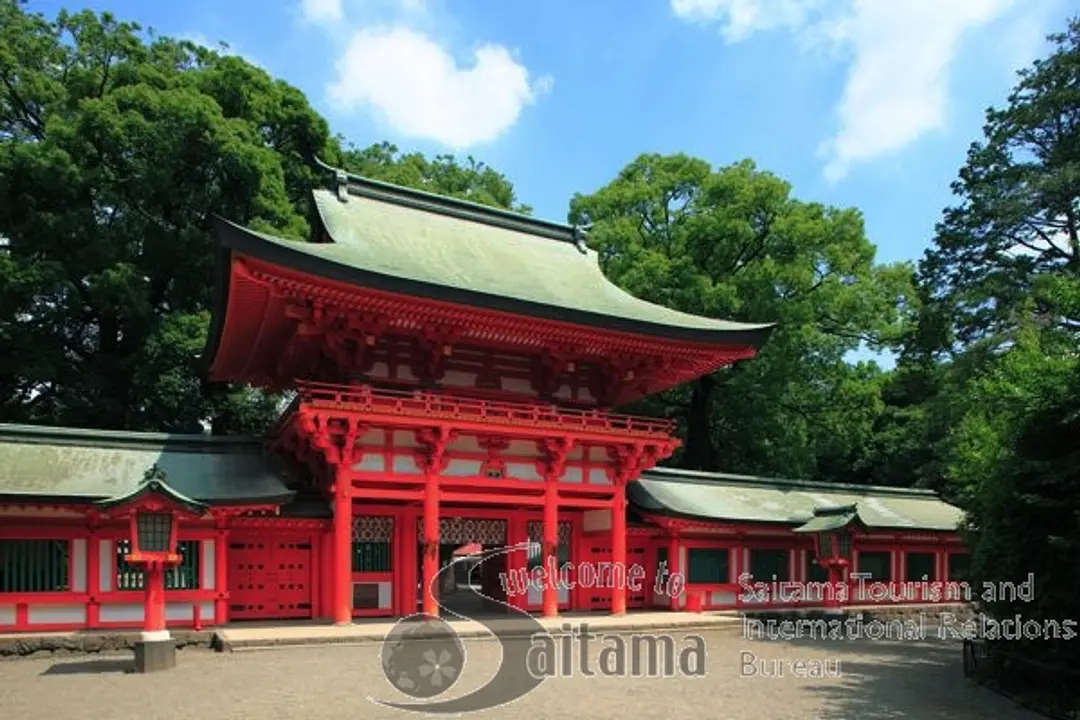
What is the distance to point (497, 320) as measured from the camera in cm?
1917

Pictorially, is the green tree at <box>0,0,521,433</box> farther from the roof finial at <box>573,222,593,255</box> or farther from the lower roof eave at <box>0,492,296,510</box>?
the lower roof eave at <box>0,492,296,510</box>

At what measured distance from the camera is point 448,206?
25.0 m

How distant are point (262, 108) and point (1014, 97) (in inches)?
1017

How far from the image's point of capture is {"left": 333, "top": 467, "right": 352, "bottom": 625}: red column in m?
17.9

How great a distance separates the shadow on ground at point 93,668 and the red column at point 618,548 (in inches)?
421

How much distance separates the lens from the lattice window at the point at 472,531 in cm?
2166

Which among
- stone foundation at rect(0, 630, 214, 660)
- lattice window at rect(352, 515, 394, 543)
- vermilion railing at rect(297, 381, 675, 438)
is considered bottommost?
stone foundation at rect(0, 630, 214, 660)

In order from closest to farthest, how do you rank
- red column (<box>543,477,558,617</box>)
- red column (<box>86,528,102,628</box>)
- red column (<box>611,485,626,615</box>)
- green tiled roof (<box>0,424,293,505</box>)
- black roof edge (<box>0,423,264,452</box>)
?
green tiled roof (<box>0,424,293,505</box>) < red column (<box>86,528,102,628</box>) < black roof edge (<box>0,423,264,452</box>) < red column (<box>543,477,558,617</box>) < red column (<box>611,485,626,615</box>)

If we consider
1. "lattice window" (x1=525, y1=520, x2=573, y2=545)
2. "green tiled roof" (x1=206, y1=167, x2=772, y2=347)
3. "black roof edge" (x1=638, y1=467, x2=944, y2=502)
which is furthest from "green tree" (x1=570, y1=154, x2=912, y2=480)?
"lattice window" (x1=525, y1=520, x2=573, y2=545)

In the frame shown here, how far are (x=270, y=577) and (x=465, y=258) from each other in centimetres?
889

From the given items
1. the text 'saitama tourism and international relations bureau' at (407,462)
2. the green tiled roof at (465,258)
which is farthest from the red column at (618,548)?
the green tiled roof at (465,258)

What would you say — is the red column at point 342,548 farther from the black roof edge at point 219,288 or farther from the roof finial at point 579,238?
the roof finial at point 579,238

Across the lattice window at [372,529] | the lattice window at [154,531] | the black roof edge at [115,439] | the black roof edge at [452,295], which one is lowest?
the lattice window at [372,529]

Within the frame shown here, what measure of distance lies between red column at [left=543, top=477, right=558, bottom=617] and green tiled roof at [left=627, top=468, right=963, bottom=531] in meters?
3.17
